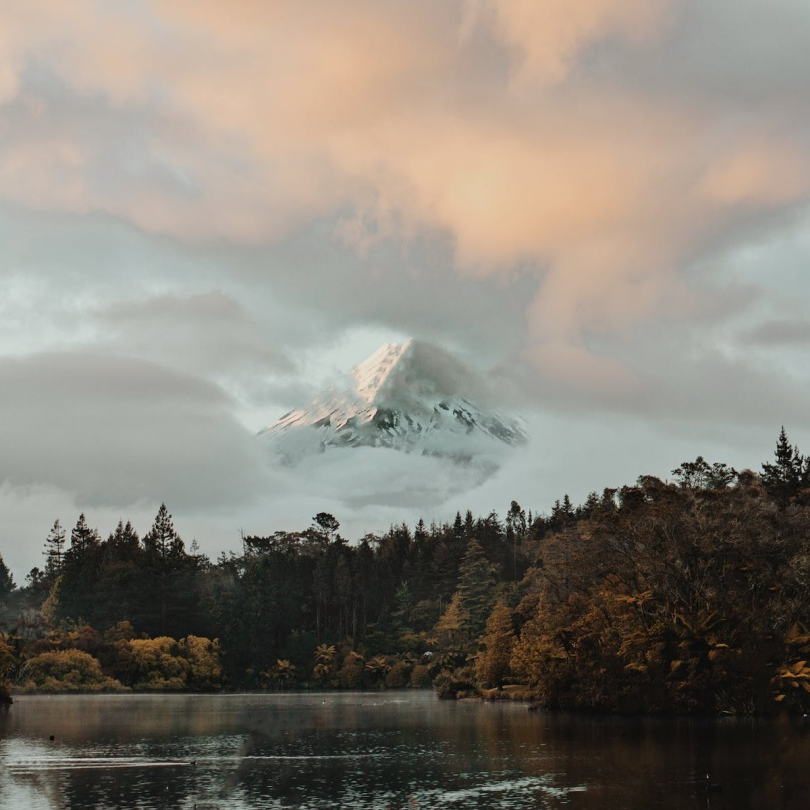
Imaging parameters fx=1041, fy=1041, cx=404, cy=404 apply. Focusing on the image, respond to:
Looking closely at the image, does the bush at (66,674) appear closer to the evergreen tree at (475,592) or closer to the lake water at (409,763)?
the evergreen tree at (475,592)

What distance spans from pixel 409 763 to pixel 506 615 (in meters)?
65.9

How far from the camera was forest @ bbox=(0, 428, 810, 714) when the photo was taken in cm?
7344

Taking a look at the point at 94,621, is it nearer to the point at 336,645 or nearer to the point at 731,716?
the point at 336,645

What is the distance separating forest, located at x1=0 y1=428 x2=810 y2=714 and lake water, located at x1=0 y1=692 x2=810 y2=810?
5104 mm

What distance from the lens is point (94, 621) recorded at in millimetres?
172375

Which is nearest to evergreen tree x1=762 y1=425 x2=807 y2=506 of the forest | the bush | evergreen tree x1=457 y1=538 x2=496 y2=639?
the forest

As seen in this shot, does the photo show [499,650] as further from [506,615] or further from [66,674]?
[66,674]

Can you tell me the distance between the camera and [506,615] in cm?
11306

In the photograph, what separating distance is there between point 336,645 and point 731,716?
115485 millimetres

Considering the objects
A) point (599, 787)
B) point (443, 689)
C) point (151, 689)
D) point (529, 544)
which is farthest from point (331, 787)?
point (529, 544)

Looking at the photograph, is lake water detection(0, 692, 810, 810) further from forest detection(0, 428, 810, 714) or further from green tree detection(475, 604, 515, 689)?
green tree detection(475, 604, 515, 689)

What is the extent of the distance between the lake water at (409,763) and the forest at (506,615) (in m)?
5.10

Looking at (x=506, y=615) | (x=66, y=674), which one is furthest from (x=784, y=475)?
(x=66, y=674)

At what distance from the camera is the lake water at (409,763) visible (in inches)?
1460
